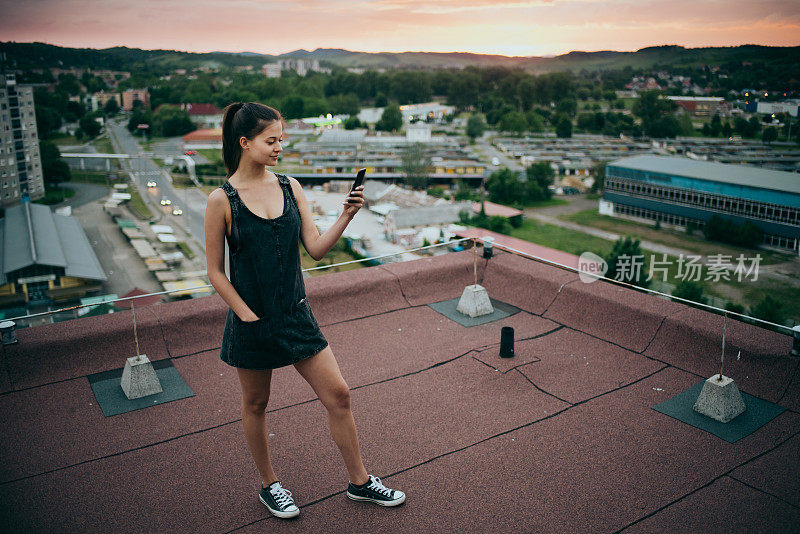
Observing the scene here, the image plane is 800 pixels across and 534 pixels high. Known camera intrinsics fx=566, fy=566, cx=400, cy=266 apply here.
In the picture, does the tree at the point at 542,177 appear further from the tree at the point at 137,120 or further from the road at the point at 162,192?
the tree at the point at 137,120

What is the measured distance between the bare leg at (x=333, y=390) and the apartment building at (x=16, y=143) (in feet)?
70.8

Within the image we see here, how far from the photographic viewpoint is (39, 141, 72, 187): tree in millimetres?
27266

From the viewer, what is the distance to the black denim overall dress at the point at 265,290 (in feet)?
5.15

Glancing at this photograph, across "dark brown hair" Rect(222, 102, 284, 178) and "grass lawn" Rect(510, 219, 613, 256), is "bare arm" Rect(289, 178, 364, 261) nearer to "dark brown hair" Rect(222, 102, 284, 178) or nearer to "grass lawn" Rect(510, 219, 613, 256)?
"dark brown hair" Rect(222, 102, 284, 178)

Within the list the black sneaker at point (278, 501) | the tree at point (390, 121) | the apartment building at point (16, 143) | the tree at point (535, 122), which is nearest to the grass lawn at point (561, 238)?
the apartment building at point (16, 143)

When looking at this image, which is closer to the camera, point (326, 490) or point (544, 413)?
point (326, 490)

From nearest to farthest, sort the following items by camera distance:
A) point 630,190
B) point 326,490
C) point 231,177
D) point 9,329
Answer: point 231,177 < point 326,490 < point 9,329 < point 630,190

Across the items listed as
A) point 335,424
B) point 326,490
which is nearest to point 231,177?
point 335,424

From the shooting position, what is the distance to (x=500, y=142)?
54719mm

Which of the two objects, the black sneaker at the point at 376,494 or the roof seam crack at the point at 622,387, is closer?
the black sneaker at the point at 376,494

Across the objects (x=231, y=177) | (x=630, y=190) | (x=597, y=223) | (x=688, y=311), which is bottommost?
(x=597, y=223)

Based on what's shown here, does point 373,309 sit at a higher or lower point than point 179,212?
higher

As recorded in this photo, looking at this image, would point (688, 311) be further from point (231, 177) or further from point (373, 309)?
point (231, 177)

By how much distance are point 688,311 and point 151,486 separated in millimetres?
2633
